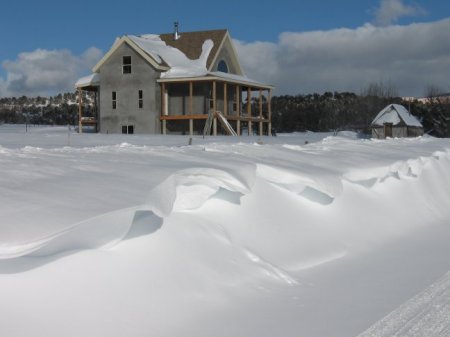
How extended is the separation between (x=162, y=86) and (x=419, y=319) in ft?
86.2

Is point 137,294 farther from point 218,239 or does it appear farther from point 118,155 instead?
point 118,155

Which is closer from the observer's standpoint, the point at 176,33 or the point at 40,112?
the point at 176,33

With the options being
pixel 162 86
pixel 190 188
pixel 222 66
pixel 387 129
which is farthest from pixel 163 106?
pixel 190 188

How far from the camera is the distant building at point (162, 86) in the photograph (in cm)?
2975

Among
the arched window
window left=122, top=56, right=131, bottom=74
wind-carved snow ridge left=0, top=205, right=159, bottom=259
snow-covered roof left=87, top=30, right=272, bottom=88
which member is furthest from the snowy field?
the arched window

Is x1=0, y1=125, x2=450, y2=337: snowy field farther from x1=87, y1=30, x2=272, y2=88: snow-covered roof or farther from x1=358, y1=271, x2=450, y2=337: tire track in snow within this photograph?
x1=87, y1=30, x2=272, y2=88: snow-covered roof

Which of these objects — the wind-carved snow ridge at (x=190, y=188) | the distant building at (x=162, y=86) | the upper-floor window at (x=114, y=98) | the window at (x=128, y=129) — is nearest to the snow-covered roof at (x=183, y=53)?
the distant building at (x=162, y=86)

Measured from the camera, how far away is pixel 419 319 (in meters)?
4.56

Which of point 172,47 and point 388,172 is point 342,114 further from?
point 388,172

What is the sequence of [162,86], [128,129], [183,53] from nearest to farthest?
[162,86] < [128,129] < [183,53]

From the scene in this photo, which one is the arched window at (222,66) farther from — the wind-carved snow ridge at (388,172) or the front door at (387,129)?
the wind-carved snow ridge at (388,172)

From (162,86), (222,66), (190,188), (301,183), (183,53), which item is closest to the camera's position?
(190,188)

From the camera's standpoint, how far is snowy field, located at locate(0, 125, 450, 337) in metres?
4.00

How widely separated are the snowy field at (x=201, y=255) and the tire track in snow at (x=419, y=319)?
0.01 m
